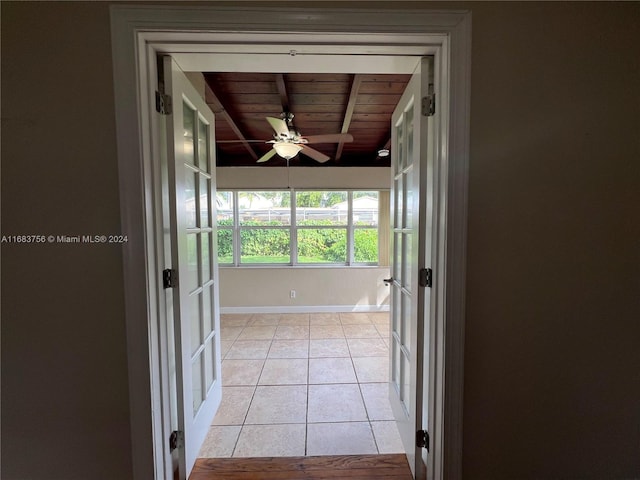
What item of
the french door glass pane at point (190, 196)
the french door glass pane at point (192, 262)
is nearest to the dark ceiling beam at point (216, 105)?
the french door glass pane at point (190, 196)

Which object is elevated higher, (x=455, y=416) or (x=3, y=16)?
(x=3, y=16)

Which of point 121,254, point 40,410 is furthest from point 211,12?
point 40,410

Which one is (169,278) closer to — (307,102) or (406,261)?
(406,261)

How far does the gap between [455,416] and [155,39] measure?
6.22 feet

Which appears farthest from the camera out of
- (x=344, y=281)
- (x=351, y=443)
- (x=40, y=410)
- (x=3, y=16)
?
(x=344, y=281)

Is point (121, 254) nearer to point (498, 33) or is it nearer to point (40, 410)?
point (40, 410)

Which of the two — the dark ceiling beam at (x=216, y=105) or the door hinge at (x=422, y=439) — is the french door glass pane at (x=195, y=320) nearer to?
the door hinge at (x=422, y=439)

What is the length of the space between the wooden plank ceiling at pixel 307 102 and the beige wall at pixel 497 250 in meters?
1.18

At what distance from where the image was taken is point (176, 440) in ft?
4.05

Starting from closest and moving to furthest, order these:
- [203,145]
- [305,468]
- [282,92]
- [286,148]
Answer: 1. [305,468]
2. [203,145]
3. [282,92]
4. [286,148]

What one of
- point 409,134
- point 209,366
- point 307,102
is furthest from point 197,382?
point 307,102

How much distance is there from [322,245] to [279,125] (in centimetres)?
243

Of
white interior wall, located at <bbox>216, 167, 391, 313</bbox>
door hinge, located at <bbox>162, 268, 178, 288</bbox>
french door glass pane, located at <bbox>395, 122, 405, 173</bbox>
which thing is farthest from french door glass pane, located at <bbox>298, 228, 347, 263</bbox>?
door hinge, located at <bbox>162, 268, 178, 288</bbox>

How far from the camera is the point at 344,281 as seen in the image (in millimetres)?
4328
